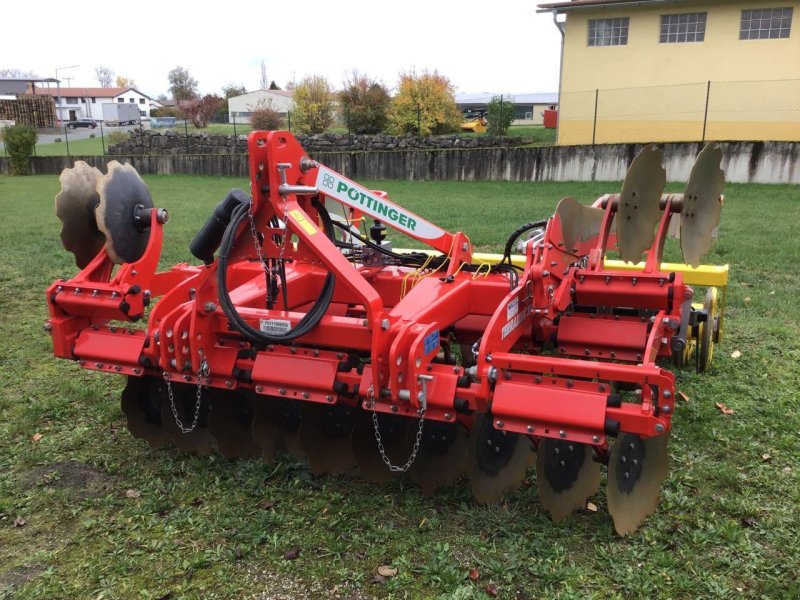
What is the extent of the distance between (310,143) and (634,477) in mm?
20843

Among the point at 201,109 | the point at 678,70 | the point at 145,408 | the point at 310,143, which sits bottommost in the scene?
the point at 145,408

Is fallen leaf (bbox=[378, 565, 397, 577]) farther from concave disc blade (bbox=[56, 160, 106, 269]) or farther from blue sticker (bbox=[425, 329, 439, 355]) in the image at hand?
concave disc blade (bbox=[56, 160, 106, 269])

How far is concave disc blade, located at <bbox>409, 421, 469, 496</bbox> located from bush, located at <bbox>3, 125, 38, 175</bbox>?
25.1 meters

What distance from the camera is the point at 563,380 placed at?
3.04 metres

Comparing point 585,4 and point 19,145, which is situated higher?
point 585,4

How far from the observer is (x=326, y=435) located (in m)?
3.76

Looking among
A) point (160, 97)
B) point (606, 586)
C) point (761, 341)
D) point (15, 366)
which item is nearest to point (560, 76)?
point (761, 341)

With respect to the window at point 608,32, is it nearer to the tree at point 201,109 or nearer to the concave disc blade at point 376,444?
the concave disc blade at point 376,444

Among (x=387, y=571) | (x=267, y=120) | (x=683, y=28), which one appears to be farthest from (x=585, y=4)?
(x=387, y=571)

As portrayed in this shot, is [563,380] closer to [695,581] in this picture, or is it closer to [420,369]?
[420,369]

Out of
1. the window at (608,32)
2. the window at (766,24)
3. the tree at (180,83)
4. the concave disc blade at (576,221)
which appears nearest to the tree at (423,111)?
the window at (608,32)

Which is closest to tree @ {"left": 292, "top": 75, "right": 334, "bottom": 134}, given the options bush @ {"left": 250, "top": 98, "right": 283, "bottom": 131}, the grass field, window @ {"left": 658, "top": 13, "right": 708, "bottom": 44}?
bush @ {"left": 250, "top": 98, "right": 283, "bottom": 131}

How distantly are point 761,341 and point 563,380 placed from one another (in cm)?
336

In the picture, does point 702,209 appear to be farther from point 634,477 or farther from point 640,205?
point 634,477
